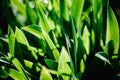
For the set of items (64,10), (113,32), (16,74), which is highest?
(64,10)

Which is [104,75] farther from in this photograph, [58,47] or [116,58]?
[58,47]

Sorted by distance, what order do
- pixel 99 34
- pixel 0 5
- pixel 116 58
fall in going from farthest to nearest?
pixel 0 5
pixel 99 34
pixel 116 58

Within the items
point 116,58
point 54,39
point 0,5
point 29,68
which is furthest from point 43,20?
point 0,5

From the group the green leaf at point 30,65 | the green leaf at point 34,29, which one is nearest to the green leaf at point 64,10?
the green leaf at point 34,29

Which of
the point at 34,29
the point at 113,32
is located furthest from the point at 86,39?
the point at 34,29

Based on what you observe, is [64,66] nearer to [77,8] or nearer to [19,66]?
[19,66]

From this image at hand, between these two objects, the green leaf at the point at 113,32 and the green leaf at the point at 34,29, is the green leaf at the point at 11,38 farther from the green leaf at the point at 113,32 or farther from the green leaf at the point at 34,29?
the green leaf at the point at 113,32

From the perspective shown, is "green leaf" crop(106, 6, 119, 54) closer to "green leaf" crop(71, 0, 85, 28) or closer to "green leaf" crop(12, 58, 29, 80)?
"green leaf" crop(71, 0, 85, 28)

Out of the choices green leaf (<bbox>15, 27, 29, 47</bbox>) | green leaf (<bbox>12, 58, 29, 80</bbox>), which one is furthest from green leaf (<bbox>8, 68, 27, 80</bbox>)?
green leaf (<bbox>15, 27, 29, 47</bbox>)
